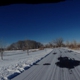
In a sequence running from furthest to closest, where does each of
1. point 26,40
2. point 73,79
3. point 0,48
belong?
point 26,40 < point 0,48 < point 73,79

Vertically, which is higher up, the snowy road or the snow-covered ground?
the snow-covered ground

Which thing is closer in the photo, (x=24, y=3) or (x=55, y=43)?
(x=24, y=3)

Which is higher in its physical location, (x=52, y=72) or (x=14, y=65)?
(x=14, y=65)

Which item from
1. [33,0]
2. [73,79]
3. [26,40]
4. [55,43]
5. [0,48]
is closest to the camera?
[33,0]

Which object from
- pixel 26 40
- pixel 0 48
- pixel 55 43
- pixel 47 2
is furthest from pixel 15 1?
pixel 55 43

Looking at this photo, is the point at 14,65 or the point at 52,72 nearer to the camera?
the point at 52,72

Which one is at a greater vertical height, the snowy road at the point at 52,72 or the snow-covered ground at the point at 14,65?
the snow-covered ground at the point at 14,65

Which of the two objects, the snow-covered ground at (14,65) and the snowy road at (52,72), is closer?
the snowy road at (52,72)

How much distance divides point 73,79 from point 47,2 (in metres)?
6.81

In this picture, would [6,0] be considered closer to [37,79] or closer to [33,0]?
[33,0]

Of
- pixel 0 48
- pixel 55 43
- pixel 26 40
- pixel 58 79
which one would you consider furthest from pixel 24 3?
pixel 55 43

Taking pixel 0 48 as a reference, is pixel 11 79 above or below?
below

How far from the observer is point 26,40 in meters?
47.1

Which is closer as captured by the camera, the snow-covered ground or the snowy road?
the snowy road
